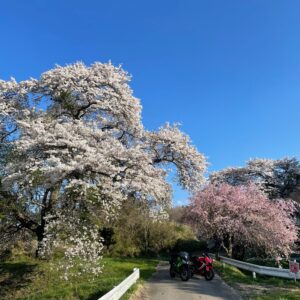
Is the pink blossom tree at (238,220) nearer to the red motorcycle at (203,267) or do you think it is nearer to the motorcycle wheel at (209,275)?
the red motorcycle at (203,267)

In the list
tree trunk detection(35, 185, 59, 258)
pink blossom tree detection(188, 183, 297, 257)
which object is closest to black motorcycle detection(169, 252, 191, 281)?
tree trunk detection(35, 185, 59, 258)

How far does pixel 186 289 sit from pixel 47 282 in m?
8.08

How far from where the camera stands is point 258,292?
15.3 m

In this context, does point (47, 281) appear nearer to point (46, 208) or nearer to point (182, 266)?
point (46, 208)

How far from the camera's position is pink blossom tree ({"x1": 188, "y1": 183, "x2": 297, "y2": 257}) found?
91.0 feet

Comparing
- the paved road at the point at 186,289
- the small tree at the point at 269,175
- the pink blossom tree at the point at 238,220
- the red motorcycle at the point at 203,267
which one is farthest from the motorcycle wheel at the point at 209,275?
the small tree at the point at 269,175

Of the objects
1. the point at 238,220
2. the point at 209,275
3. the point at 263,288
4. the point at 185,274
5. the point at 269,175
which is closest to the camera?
the point at 263,288

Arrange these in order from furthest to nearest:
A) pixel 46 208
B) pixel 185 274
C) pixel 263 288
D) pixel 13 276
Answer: pixel 13 276, pixel 46 208, pixel 185 274, pixel 263 288

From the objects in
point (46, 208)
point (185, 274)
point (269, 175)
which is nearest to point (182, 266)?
point (185, 274)

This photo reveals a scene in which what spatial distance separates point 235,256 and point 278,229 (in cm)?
543

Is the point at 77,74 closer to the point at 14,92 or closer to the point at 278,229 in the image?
the point at 14,92

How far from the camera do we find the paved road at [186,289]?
1452 centimetres

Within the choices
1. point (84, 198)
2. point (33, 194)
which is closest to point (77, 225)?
point (84, 198)

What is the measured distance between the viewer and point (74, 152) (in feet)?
67.2
